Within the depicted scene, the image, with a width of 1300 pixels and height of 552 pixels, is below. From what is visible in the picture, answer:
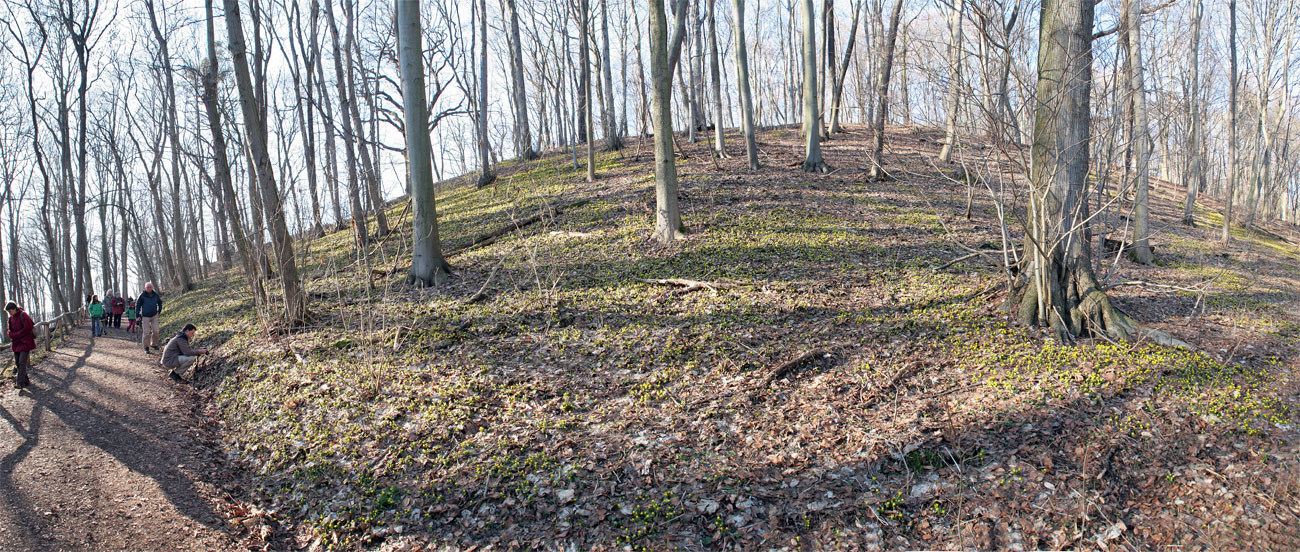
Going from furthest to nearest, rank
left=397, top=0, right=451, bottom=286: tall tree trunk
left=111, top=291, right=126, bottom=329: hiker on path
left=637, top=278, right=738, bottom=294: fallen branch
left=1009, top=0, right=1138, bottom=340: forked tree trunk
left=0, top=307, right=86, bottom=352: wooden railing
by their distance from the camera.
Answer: left=111, top=291, right=126, bottom=329: hiker on path < left=0, top=307, right=86, bottom=352: wooden railing < left=397, top=0, right=451, bottom=286: tall tree trunk < left=637, top=278, right=738, bottom=294: fallen branch < left=1009, top=0, right=1138, bottom=340: forked tree trunk

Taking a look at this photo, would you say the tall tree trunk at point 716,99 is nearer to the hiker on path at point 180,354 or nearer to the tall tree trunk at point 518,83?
the tall tree trunk at point 518,83

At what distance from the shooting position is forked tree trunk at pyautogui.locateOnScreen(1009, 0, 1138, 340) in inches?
236

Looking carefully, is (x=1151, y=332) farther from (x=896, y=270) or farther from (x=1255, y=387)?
(x=896, y=270)

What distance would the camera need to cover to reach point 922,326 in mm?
6566

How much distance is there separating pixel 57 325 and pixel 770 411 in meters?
22.9

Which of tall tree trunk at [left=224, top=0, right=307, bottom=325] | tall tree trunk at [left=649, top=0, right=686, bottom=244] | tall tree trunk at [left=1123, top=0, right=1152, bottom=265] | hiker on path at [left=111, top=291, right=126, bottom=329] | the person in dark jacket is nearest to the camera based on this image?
tall tree trunk at [left=1123, top=0, right=1152, bottom=265]

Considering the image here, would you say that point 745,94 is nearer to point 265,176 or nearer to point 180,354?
point 265,176

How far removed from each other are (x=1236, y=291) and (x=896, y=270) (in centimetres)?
422

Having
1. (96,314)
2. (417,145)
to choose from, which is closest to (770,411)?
(417,145)

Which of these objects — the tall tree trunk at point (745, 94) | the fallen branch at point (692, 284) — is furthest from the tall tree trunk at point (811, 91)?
the fallen branch at point (692, 284)

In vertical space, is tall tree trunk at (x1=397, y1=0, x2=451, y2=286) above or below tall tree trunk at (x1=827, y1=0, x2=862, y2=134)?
below

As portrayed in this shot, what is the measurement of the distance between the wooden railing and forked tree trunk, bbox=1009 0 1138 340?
45.2ft

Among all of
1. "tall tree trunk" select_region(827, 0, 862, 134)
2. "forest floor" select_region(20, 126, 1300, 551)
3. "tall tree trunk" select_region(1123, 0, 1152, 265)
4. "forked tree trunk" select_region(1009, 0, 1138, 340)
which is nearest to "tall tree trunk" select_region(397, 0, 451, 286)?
"forest floor" select_region(20, 126, 1300, 551)

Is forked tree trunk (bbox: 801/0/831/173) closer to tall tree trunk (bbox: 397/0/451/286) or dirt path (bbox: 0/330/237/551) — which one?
tall tree trunk (bbox: 397/0/451/286)
